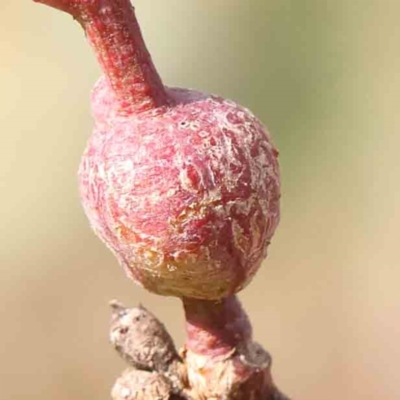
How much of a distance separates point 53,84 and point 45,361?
0.39 metres

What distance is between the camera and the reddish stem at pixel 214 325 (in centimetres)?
43

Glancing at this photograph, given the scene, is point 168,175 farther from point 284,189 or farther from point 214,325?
point 284,189

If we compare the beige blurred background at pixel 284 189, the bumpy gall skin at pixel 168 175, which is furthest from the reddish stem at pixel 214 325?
the beige blurred background at pixel 284 189

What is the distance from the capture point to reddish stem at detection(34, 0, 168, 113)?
36cm

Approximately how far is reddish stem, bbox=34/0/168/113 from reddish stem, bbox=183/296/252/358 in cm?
11

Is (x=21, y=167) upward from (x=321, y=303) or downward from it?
upward

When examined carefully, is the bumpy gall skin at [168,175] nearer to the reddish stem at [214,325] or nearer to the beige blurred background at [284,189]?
the reddish stem at [214,325]

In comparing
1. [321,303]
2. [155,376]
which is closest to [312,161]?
[321,303]

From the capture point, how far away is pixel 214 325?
432 millimetres

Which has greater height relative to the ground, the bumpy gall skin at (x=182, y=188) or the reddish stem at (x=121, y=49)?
the reddish stem at (x=121, y=49)

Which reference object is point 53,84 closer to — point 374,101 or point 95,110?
point 374,101

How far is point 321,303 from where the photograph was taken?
123cm

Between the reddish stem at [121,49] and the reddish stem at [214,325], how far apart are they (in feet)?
0.35

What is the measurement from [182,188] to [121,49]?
64mm
